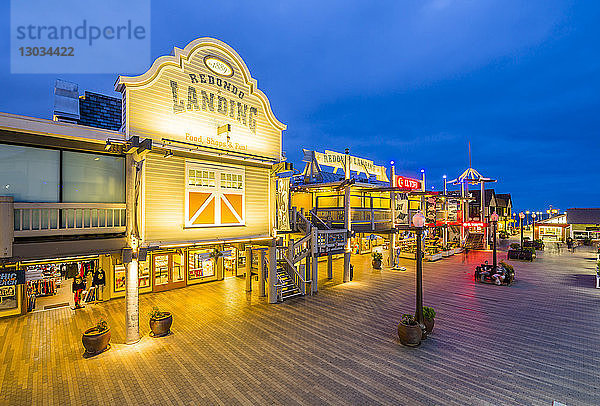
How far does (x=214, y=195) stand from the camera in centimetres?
1250

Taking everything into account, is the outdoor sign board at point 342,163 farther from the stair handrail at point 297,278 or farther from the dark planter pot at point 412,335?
the dark planter pot at point 412,335

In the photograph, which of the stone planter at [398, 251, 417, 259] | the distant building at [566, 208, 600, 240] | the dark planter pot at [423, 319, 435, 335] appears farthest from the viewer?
the distant building at [566, 208, 600, 240]

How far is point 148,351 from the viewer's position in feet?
31.3

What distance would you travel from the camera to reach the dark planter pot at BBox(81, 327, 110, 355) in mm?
9141

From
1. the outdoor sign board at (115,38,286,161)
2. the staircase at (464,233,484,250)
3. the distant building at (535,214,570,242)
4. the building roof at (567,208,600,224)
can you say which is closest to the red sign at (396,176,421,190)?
the outdoor sign board at (115,38,286,161)

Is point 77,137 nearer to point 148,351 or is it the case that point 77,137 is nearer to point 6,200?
point 6,200

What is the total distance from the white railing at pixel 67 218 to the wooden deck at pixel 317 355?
409 cm

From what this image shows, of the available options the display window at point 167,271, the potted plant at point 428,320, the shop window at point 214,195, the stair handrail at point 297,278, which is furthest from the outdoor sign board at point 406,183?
the display window at point 167,271

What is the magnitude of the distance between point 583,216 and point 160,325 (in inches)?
2418

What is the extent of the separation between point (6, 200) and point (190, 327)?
24.2 ft

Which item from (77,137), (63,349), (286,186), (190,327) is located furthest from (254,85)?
(63,349)

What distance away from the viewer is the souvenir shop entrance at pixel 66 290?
13547mm

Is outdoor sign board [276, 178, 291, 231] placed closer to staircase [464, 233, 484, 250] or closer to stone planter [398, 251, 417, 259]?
stone planter [398, 251, 417, 259]

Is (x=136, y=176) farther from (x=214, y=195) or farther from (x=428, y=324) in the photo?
(x=428, y=324)
